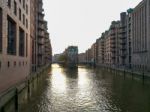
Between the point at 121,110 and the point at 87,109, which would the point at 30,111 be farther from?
the point at 121,110

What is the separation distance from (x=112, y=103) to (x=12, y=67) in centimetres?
1640

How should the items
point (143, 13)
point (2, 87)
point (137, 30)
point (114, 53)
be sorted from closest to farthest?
point (2, 87)
point (143, 13)
point (137, 30)
point (114, 53)

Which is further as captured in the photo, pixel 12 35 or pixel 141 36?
pixel 141 36

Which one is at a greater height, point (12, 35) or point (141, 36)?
point (141, 36)

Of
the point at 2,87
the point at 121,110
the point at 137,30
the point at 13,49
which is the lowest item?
the point at 121,110

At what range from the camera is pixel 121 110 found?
28641 mm

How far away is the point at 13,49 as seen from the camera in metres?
43.1

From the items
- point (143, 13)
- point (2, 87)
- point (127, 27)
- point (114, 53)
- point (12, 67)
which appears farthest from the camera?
point (114, 53)

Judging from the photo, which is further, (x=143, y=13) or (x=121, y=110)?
(x=143, y=13)

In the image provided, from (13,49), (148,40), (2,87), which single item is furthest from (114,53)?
(2,87)

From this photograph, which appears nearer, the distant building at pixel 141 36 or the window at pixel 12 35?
the window at pixel 12 35

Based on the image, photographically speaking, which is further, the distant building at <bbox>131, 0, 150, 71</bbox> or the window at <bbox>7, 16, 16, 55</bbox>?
the distant building at <bbox>131, 0, 150, 71</bbox>

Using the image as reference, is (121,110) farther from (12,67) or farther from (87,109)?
(12,67)

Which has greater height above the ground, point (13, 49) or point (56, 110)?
point (13, 49)
